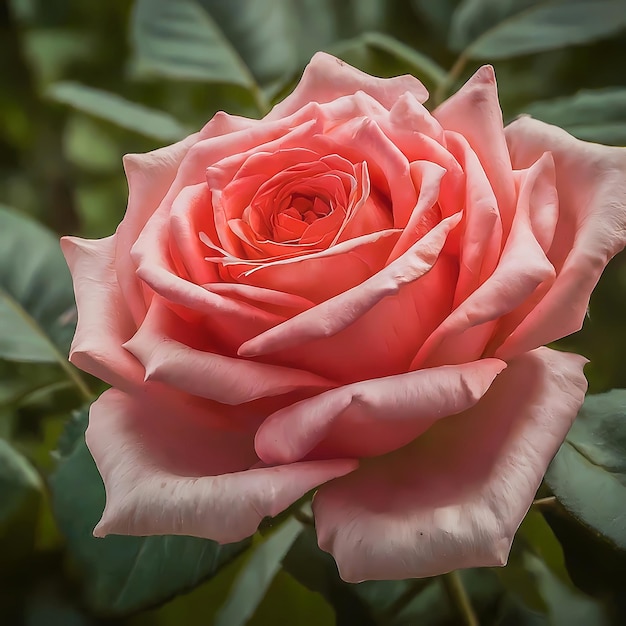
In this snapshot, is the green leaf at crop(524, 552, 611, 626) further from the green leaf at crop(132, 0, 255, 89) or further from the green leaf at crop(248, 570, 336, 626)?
the green leaf at crop(132, 0, 255, 89)

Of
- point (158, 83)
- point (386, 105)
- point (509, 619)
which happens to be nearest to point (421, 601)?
point (509, 619)

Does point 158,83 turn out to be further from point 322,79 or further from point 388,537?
point 388,537

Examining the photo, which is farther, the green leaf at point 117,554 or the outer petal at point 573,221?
the green leaf at point 117,554

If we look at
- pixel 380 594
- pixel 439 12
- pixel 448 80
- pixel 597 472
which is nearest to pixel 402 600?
pixel 380 594

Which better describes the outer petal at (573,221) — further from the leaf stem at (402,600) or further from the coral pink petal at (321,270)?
the leaf stem at (402,600)

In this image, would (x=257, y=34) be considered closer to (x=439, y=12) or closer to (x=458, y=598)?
(x=439, y=12)

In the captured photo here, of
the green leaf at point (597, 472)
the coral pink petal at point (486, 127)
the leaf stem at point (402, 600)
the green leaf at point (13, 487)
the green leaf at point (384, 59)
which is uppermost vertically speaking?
the coral pink petal at point (486, 127)

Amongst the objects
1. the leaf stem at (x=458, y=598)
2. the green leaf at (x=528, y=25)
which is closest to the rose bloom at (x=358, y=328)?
the leaf stem at (x=458, y=598)

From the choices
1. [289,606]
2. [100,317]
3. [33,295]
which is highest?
[100,317]
